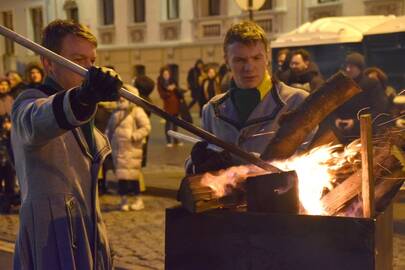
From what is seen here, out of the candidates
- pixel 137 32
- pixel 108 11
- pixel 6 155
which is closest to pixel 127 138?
pixel 6 155

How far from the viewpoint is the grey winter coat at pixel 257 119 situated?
304 centimetres

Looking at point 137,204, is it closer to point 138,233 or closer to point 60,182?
point 138,233

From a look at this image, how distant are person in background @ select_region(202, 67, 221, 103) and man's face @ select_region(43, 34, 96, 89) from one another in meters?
12.0

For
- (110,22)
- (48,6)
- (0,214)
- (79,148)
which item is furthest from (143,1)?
(79,148)

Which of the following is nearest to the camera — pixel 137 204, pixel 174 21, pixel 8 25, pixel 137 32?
pixel 137 204

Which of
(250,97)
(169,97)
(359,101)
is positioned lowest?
(169,97)

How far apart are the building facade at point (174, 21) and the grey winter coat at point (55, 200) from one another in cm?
1753

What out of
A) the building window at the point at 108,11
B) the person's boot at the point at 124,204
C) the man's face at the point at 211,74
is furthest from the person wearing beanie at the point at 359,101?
the building window at the point at 108,11

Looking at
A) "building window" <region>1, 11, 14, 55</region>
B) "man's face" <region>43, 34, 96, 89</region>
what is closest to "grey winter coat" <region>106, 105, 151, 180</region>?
"man's face" <region>43, 34, 96, 89</region>

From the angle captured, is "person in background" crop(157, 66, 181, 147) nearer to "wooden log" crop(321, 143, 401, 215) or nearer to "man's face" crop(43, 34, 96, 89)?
"man's face" crop(43, 34, 96, 89)

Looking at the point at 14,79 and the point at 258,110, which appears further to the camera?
the point at 14,79

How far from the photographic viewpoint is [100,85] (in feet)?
6.83

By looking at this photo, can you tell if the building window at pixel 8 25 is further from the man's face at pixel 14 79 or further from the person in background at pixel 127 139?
the person in background at pixel 127 139

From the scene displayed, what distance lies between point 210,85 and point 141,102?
12652 mm
